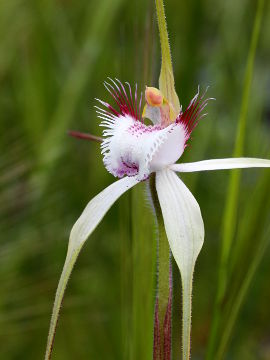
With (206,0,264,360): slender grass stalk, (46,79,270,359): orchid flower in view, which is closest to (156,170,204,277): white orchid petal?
(46,79,270,359): orchid flower

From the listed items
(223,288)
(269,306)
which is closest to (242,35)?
(269,306)

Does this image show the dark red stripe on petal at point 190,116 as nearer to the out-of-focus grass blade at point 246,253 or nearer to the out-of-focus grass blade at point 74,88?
the out-of-focus grass blade at point 246,253

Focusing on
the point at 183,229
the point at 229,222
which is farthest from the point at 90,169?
the point at 183,229

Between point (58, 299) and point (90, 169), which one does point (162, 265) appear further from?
point (90, 169)

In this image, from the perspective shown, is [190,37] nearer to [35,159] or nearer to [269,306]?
[35,159]

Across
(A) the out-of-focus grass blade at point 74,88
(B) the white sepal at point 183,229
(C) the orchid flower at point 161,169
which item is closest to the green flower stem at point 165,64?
(C) the orchid flower at point 161,169

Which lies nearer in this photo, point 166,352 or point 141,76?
point 166,352

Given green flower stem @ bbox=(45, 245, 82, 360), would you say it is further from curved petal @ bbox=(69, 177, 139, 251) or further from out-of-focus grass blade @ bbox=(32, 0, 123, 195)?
out-of-focus grass blade @ bbox=(32, 0, 123, 195)
